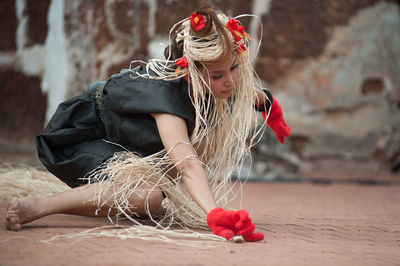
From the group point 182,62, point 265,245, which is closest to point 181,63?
point 182,62

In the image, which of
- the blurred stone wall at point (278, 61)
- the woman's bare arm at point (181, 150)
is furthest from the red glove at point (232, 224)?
the blurred stone wall at point (278, 61)

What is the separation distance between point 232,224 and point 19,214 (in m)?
0.80

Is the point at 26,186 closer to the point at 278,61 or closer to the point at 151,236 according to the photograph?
the point at 151,236

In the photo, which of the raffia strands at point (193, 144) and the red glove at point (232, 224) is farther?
the raffia strands at point (193, 144)

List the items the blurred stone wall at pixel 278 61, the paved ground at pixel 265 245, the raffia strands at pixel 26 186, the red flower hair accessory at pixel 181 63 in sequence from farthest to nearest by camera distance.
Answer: the blurred stone wall at pixel 278 61, the raffia strands at pixel 26 186, the red flower hair accessory at pixel 181 63, the paved ground at pixel 265 245

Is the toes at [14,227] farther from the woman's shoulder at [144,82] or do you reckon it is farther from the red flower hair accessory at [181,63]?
the red flower hair accessory at [181,63]

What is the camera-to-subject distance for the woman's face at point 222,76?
6.78ft

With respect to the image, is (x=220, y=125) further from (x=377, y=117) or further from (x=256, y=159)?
(x=377, y=117)

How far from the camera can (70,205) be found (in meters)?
2.04

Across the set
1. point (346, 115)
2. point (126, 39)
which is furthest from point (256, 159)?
point (126, 39)

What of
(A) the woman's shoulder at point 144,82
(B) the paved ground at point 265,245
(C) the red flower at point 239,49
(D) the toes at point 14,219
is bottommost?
(B) the paved ground at point 265,245

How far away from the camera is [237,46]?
2.12 meters

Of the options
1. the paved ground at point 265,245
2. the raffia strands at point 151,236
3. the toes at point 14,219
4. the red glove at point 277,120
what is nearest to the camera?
the paved ground at point 265,245

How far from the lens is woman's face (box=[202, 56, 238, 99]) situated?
207 centimetres
